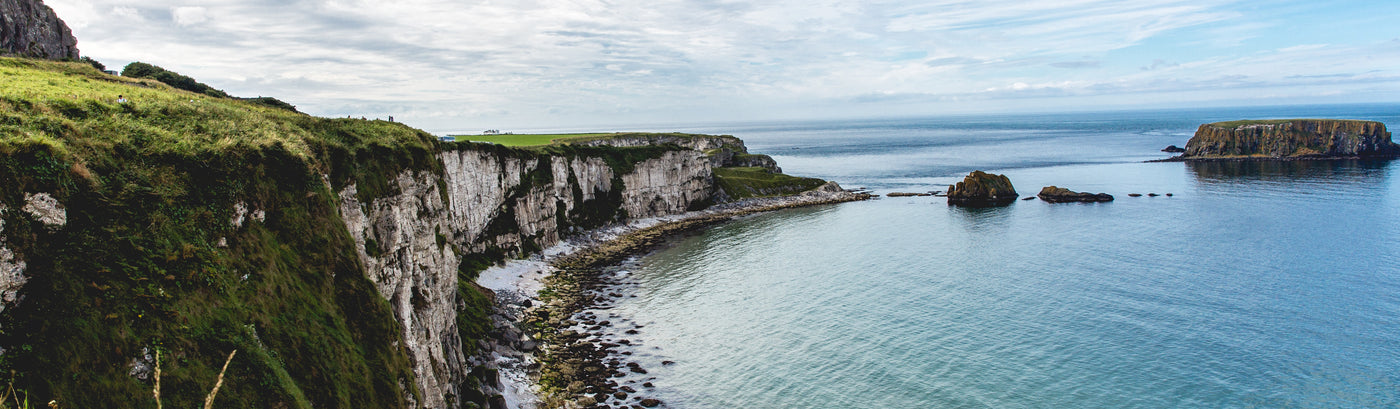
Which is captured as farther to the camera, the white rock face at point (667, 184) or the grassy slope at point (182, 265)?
the white rock face at point (667, 184)

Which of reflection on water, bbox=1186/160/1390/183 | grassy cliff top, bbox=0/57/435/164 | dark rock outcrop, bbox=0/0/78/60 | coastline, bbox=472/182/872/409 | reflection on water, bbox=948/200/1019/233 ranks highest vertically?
dark rock outcrop, bbox=0/0/78/60

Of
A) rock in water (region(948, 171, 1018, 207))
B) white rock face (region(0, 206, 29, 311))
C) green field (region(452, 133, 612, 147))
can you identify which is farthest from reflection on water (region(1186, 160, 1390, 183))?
white rock face (region(0, 206, 29, 311))

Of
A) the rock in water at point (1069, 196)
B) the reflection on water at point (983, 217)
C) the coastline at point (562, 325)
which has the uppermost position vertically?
the rock in water at point (1069, 196)

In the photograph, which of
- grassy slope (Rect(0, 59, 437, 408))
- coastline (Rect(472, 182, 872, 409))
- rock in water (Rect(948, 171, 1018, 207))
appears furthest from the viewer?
rock in water (Rect(948, 171, 1018, 207))

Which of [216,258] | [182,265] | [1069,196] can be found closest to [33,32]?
[216,258]

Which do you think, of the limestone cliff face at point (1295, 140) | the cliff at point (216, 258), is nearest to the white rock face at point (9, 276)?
the cliff at point (216, 258)

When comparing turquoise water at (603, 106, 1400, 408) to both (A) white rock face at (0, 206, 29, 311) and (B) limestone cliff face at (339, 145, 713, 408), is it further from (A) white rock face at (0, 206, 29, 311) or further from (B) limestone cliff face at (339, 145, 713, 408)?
(A) white rock face at (0, 206, 29, 311)

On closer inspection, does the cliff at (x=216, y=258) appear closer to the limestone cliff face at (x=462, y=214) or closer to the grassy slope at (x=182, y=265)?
the grassy slope at (x=182, y=265)

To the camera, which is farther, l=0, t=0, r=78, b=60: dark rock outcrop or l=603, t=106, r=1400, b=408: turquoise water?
l=0, t=0, r=78, b=60: dark rock outcrop
